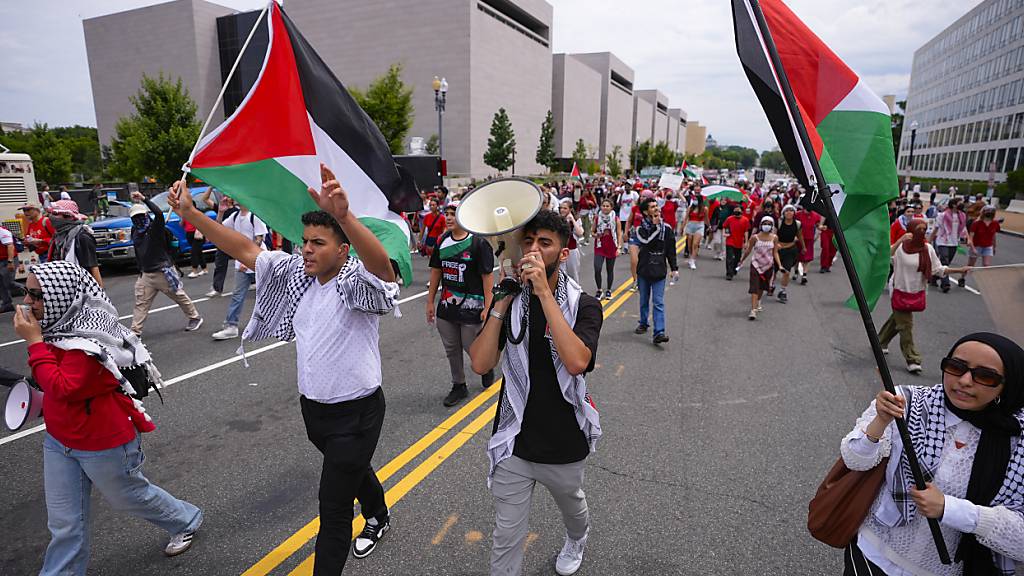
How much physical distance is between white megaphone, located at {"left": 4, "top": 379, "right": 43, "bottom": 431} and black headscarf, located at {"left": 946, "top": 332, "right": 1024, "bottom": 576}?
404 cm

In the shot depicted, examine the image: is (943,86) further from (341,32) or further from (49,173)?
(49,173)

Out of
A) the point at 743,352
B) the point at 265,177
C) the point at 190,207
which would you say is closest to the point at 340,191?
the point at 190,207

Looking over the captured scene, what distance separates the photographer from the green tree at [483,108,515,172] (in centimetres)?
5488

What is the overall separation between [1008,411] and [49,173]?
145 feet

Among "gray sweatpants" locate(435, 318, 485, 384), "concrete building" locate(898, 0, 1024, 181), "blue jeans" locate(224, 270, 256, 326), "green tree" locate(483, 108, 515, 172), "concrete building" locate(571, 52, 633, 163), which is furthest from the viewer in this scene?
"concrete building" locate(571, 52, 633, 163)

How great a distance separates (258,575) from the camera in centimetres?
310

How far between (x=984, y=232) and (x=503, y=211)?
14.4 meters

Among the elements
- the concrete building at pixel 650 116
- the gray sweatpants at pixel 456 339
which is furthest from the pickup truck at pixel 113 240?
the concrete building at pixel 650 116

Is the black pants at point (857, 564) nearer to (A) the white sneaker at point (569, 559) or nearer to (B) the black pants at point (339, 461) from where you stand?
(A) the white sneaker at point (569, 559)

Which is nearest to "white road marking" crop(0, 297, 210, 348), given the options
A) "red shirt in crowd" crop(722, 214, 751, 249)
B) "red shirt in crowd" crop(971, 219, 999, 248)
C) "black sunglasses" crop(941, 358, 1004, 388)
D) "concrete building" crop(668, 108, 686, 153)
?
"black sunglasses" crop(941, 358, 1004, 388)

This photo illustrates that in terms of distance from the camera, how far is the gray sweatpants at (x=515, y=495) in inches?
103

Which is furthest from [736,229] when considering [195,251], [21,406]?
[21,406]

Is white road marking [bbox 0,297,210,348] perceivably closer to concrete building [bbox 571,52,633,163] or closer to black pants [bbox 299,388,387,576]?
black pants [bbox 299,388,387,576]

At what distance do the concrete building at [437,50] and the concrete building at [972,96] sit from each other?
36874 millimetres
